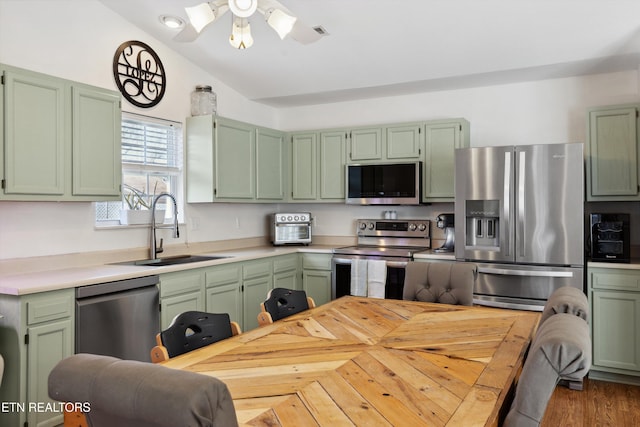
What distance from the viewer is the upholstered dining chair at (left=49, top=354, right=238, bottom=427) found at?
2.78 feet

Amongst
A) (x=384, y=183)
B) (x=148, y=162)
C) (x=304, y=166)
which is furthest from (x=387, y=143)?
(x=148, y=162)

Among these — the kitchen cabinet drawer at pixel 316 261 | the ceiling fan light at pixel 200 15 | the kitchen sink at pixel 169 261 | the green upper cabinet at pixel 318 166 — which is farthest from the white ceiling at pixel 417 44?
the kitchen sink at pixel 169 261

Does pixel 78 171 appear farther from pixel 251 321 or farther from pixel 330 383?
pixel 330 383

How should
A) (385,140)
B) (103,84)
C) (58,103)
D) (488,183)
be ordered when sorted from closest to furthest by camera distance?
(58,103), (103,84), (488,183), (385,140)

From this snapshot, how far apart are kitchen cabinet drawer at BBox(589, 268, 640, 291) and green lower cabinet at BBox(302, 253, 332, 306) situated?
222cm

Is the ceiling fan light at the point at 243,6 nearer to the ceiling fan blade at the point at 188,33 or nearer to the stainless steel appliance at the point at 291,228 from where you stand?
the ceiling fan blade at the point at 188,33

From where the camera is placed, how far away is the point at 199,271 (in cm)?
371

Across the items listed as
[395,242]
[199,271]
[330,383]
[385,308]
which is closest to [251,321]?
[199,271]

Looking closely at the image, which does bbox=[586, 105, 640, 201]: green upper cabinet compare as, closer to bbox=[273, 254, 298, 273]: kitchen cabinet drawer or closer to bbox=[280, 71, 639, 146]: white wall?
bbox=[280, 71, 639, 146]: white wall

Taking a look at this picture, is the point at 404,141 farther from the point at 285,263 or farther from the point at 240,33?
the point at 240,33

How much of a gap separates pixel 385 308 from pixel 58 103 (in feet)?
7.52

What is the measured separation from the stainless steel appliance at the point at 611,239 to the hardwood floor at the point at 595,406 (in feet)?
3.07

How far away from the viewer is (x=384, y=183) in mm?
4809

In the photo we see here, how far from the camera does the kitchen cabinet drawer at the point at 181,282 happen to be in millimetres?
3402
